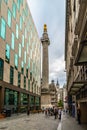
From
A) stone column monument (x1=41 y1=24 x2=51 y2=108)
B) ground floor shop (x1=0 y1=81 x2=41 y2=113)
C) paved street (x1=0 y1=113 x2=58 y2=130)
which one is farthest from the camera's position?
stone column monument (x1=41 y1=24 x2=51 y2=108)

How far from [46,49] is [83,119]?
227 feet

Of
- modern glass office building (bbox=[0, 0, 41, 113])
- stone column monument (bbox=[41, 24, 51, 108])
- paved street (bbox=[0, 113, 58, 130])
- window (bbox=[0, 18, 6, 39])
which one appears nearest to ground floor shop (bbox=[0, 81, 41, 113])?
modern glass office building (bbox=[0, 0, 41, 113])

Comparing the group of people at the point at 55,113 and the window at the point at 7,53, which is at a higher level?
the window at the point at 7,53

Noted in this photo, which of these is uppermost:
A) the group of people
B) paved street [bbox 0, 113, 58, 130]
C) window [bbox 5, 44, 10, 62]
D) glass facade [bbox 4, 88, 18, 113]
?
window [bbox 5, 44, 10, 62]

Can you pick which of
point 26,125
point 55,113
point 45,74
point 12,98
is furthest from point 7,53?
point 45,74

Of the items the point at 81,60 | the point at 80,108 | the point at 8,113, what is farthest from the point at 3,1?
the point at 81,60

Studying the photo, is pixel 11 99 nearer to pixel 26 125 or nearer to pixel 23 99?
pixel 23 99

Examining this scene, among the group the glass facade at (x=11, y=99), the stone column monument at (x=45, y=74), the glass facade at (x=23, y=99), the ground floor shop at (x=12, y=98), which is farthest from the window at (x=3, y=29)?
the stone column monument at (x=45, y=74)

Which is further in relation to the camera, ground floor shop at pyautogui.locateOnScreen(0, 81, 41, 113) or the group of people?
the group of people

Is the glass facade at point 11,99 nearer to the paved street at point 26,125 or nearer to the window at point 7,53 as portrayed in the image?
the window at point 7,53

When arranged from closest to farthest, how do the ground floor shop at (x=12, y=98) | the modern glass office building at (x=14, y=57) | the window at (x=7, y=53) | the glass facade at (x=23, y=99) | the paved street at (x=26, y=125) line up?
1. the paved street at (x=26, y=125)
2. the ground floor shop at (x=12, y=98)
3. the modern glass office building at (x=14, y=57)
4. the window at (x=7, y=53)
5. the glass facade at (x=23, y=99)

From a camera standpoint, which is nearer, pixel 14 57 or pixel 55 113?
pixel 55 113

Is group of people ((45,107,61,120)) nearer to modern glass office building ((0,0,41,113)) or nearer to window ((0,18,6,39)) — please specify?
modern glass office building ((0,0,41,113))

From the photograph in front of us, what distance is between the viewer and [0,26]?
1588 inches
